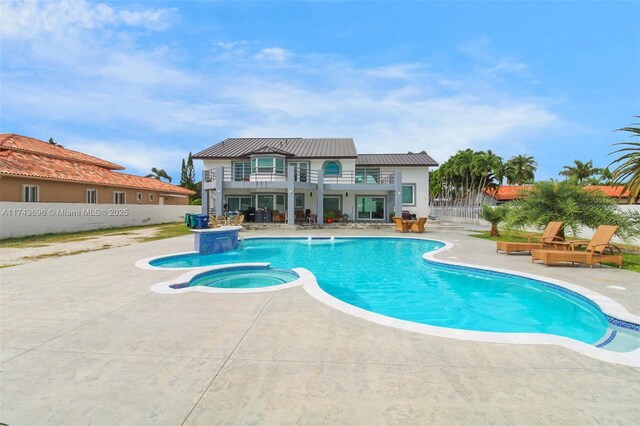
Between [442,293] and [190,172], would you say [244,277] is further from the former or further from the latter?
[190,172]

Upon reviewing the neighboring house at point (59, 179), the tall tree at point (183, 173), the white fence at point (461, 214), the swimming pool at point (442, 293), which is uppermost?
the tall tree at point (183, 173)

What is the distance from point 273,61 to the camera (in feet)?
53.0

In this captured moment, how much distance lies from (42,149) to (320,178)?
Answer: 2380cm

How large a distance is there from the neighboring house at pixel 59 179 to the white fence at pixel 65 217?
2.13 metres

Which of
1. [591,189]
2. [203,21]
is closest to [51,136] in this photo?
[203,21]

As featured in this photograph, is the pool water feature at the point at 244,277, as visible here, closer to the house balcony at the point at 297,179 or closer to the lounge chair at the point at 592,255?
the lounge chair at the point at 592,255

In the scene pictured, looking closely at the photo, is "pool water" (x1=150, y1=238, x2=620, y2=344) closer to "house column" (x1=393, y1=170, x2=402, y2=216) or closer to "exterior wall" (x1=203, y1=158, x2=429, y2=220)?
"house column" (x1=393, y1=170, x2=402, y2=216)

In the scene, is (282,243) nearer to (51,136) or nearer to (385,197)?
(385,197)

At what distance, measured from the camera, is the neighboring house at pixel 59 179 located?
1845 centimetres

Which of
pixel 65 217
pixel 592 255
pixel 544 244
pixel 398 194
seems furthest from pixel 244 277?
pixel 65 217

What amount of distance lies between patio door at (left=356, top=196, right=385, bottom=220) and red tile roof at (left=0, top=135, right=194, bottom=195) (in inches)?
808

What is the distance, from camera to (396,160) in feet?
90.8

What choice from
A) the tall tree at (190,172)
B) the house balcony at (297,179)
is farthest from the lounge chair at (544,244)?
the tall tree at (190,172)

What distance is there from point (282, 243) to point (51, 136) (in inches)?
2107
